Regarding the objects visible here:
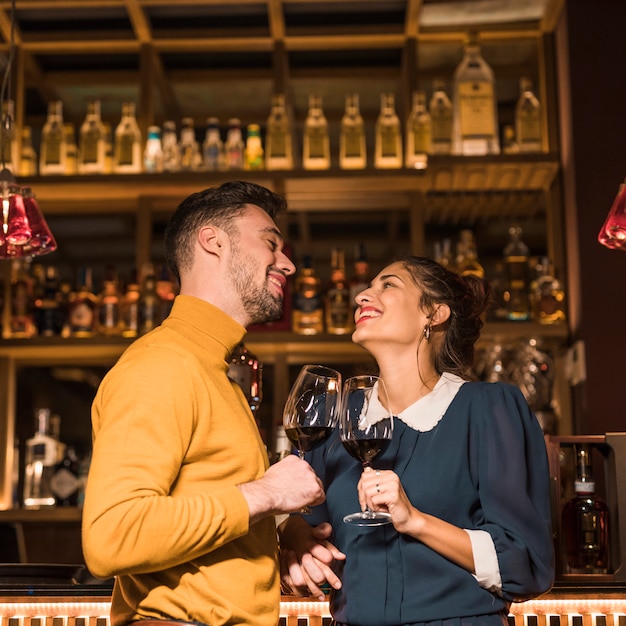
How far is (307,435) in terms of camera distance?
145 centimetres

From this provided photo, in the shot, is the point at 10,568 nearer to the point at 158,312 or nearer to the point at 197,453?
the point at 197,453

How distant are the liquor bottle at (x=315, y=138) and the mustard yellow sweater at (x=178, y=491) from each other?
2047 millimetres

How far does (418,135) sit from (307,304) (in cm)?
71

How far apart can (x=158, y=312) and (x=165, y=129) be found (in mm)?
739

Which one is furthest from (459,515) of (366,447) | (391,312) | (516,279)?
(516,279)

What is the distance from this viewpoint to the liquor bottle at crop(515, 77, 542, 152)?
10.6 ft

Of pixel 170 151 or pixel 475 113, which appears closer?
pixel 475 113

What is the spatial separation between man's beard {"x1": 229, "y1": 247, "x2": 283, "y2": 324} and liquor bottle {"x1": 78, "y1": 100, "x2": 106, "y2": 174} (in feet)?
6.66

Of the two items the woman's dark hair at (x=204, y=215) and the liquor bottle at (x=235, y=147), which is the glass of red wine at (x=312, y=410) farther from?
the liquor bottle at (x=235, y=147)

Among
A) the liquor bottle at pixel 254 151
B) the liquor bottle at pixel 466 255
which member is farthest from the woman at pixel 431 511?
the liquor bottle at pixel 254 151

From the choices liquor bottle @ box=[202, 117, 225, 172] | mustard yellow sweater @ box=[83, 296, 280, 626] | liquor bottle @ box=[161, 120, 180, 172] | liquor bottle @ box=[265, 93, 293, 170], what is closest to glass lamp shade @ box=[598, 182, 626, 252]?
mustard yellow sweater @ box=[83, 296, 280, 626]

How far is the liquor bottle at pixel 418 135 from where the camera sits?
10.7ft

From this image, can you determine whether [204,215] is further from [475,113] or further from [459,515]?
[475,113]

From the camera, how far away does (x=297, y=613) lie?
69.3 inches
